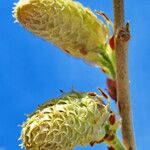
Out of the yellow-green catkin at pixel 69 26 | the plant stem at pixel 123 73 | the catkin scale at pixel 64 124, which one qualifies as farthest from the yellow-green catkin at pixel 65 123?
the yellow-green catkin at pixel 69 26

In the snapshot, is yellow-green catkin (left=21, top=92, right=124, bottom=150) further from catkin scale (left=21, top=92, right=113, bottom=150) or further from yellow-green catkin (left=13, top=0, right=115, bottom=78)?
yellow-green catkin (left=13, top=0, right=115, bottom=78)

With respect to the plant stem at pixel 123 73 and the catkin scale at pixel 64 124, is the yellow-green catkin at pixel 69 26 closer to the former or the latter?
the plant stem at pixel 123 73

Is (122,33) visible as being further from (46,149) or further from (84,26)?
(46,149)

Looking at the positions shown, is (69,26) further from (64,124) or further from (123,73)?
(64,124)

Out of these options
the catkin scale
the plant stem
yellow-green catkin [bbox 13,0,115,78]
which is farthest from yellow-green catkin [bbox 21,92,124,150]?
yellow-green catkin [bbox 13,0,115,78]

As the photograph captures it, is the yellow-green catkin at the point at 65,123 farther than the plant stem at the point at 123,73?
No

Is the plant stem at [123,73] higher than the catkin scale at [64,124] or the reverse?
higher

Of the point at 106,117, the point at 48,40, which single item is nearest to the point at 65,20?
the point at 48,40

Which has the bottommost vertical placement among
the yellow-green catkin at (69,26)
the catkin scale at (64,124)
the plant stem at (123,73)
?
the catkin scale at (64,124)
